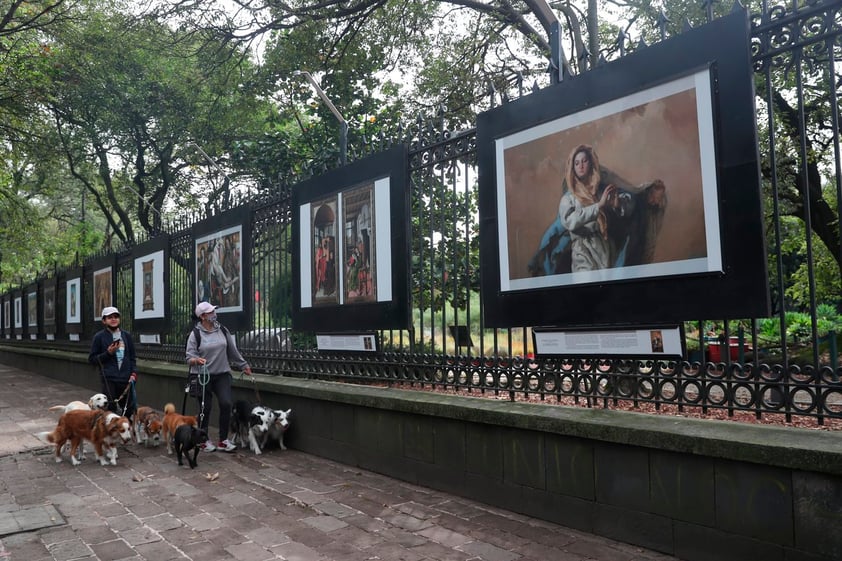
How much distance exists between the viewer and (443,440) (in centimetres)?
600

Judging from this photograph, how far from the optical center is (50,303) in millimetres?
22812

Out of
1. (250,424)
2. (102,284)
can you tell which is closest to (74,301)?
(102,284)

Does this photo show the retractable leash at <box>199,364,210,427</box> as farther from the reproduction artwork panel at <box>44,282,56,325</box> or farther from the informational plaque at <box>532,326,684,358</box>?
the reproduction artwork panel at <box>44,282,56,325</box>

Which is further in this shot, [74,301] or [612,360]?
[74,301]

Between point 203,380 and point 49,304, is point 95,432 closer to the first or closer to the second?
point 203,380

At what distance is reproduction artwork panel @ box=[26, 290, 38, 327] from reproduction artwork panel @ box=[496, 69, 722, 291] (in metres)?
24.9

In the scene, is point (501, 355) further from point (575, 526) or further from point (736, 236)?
point (736, 236)

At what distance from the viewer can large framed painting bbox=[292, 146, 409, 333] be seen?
7.24 metres

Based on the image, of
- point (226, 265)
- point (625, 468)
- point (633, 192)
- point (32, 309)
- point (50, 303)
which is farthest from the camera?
point (32, 309)

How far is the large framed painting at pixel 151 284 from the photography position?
1342 cm

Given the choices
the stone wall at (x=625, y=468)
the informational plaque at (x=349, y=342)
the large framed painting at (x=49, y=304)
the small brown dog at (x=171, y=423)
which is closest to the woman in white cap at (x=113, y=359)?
the small brown dog at (x=171, y=423)

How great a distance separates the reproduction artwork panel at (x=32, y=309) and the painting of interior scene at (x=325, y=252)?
2121 centimetres

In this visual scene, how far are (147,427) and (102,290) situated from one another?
986cm

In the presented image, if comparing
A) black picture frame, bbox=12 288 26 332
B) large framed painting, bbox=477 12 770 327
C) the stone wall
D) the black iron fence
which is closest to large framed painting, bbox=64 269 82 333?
the black iron fence
